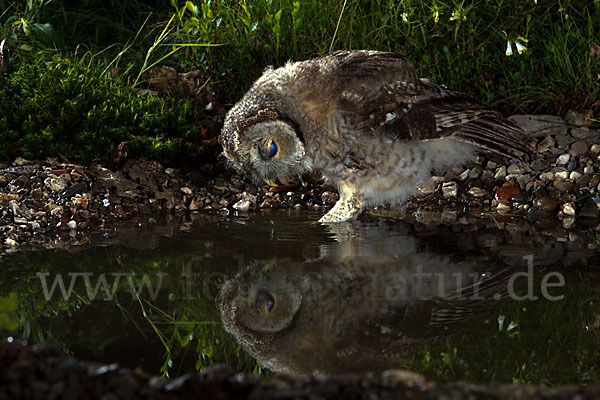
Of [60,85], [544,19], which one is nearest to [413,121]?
[544,19]

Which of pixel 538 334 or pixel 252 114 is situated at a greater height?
pixel 252 114

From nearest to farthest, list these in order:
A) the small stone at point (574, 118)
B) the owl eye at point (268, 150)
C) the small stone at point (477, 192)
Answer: the owl eye at point (268, 150) → the small stone at point (477, 192) → the small stone at point (574, 118)

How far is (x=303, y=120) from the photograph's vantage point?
13.8 feet

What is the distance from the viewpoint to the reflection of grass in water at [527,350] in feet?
7.37

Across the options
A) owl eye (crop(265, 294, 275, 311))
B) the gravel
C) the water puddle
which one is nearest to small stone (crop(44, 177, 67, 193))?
the gravel

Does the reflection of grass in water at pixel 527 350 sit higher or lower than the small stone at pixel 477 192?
lower

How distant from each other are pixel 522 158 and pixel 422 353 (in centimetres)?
298

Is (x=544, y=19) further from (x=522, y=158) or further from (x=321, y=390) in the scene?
(x=321, y=390)

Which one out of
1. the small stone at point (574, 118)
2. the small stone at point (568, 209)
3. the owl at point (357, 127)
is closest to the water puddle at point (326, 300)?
the owl at point (357, 127)

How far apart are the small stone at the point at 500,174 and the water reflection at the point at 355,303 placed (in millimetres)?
1423

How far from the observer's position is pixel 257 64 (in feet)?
18.8

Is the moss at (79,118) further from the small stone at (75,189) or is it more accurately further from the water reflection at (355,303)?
the water reflection at (355,303)

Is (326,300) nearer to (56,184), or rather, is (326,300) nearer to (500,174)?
(56,184)

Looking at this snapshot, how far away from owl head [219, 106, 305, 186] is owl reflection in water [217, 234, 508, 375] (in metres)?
0.91
